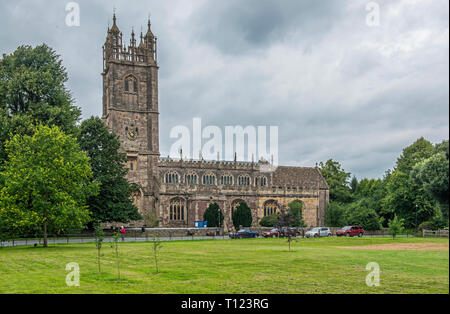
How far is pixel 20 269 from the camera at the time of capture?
19344 millimetres

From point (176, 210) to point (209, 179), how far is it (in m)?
8.80

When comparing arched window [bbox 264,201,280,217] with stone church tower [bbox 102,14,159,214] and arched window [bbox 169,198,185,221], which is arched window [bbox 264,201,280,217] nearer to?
arched window [bbox 169,198,185,221]

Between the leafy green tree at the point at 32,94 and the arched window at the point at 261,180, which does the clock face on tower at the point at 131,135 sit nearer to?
the leafy green tree at the point at 32,94

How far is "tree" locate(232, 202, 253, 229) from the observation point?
69562 mm

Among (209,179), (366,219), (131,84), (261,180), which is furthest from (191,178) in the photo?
(366,219)

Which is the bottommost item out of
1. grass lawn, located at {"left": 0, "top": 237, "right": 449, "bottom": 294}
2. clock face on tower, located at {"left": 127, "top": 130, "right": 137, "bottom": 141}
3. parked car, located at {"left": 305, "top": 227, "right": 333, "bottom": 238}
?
→ parked car, located at {"left": 305, "top": 227, "right": 333, "bottom": 238}

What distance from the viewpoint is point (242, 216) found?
229ft

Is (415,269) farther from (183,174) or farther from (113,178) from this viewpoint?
(183,174)

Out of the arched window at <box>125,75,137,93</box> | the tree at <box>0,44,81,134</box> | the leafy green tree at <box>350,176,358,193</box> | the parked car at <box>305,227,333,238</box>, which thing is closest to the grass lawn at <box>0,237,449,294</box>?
the tree at <box>0,44,81,134</box>

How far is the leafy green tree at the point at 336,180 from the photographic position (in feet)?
288

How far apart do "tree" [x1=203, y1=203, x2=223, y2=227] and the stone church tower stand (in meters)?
7.59

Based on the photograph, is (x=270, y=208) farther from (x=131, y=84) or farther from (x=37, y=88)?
(x=37, y=88)

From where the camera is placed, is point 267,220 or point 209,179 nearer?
point 267,220

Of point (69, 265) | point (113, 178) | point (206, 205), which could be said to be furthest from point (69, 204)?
point (206, 205)
